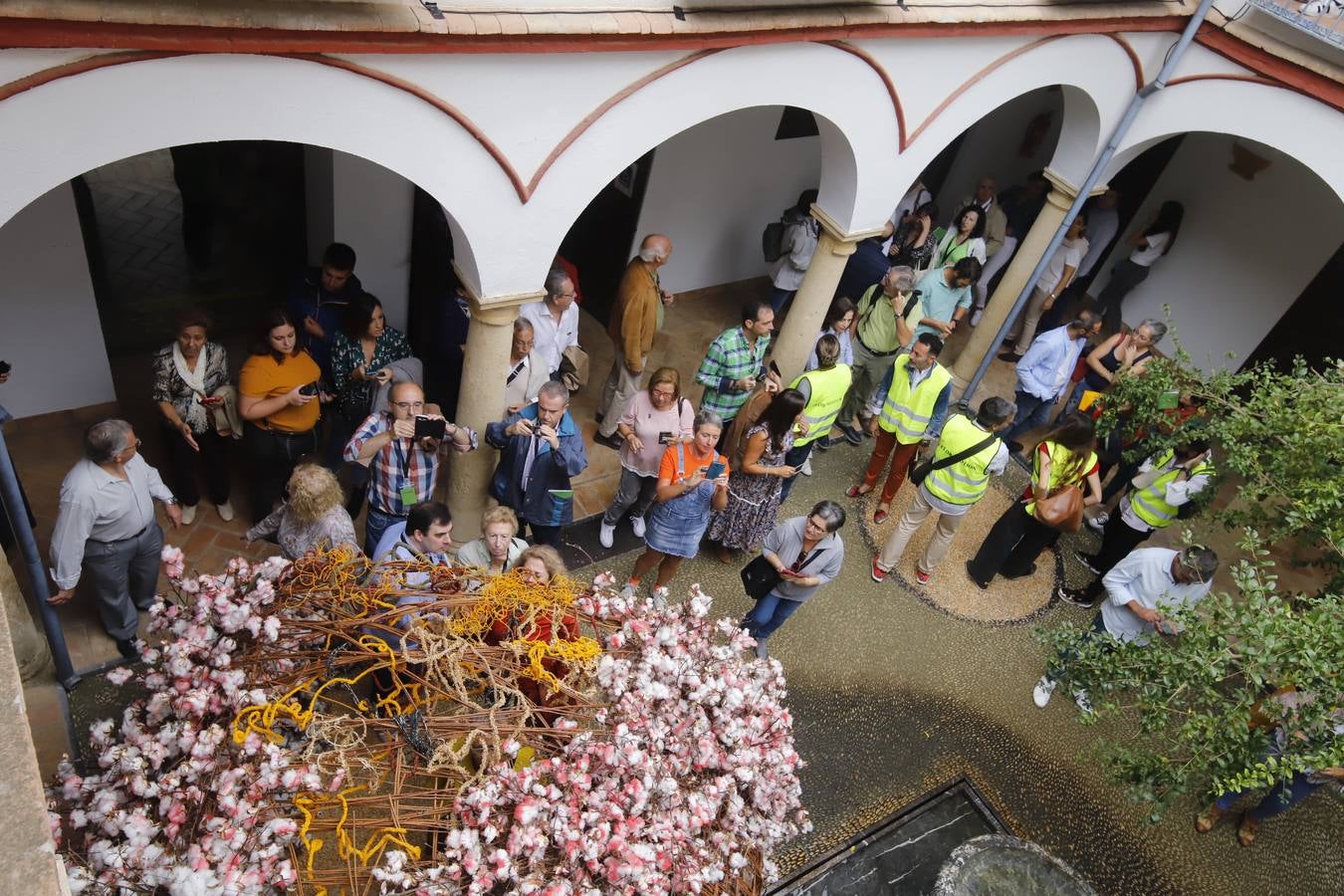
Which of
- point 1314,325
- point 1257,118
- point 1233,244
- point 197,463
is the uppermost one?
point 1257,118

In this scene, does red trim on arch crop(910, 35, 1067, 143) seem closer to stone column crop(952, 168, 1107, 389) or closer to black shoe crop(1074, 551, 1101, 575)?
stone column crop(952, 168, 1107, 389)

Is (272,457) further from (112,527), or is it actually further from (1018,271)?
(1018,271)

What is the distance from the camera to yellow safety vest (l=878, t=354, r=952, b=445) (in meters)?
7.36

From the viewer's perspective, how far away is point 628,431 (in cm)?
661

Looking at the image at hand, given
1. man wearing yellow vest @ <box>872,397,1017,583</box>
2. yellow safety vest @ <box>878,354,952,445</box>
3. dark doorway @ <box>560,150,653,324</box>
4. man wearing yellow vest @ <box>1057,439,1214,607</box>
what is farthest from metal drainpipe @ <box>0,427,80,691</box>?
man wearing yellow vest @ <box>1057,439,1214,607</box>

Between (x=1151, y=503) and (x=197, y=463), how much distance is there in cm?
700

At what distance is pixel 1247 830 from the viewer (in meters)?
6.62

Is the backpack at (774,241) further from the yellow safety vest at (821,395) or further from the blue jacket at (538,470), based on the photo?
the blue jacket at (538,470)

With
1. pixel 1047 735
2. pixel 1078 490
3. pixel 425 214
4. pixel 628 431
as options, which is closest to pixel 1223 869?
pixel 1047 735

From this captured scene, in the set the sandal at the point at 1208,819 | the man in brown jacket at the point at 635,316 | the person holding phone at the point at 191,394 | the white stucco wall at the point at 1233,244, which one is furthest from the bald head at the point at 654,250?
the white stucco wall at the point at 1233,244

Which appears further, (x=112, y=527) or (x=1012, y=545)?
(x=1012, y=545)

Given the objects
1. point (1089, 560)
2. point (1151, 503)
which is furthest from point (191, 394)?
point (1089, 560)

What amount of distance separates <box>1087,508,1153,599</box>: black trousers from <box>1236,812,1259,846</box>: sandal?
6.39ft

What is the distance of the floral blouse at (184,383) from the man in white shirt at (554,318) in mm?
1966
